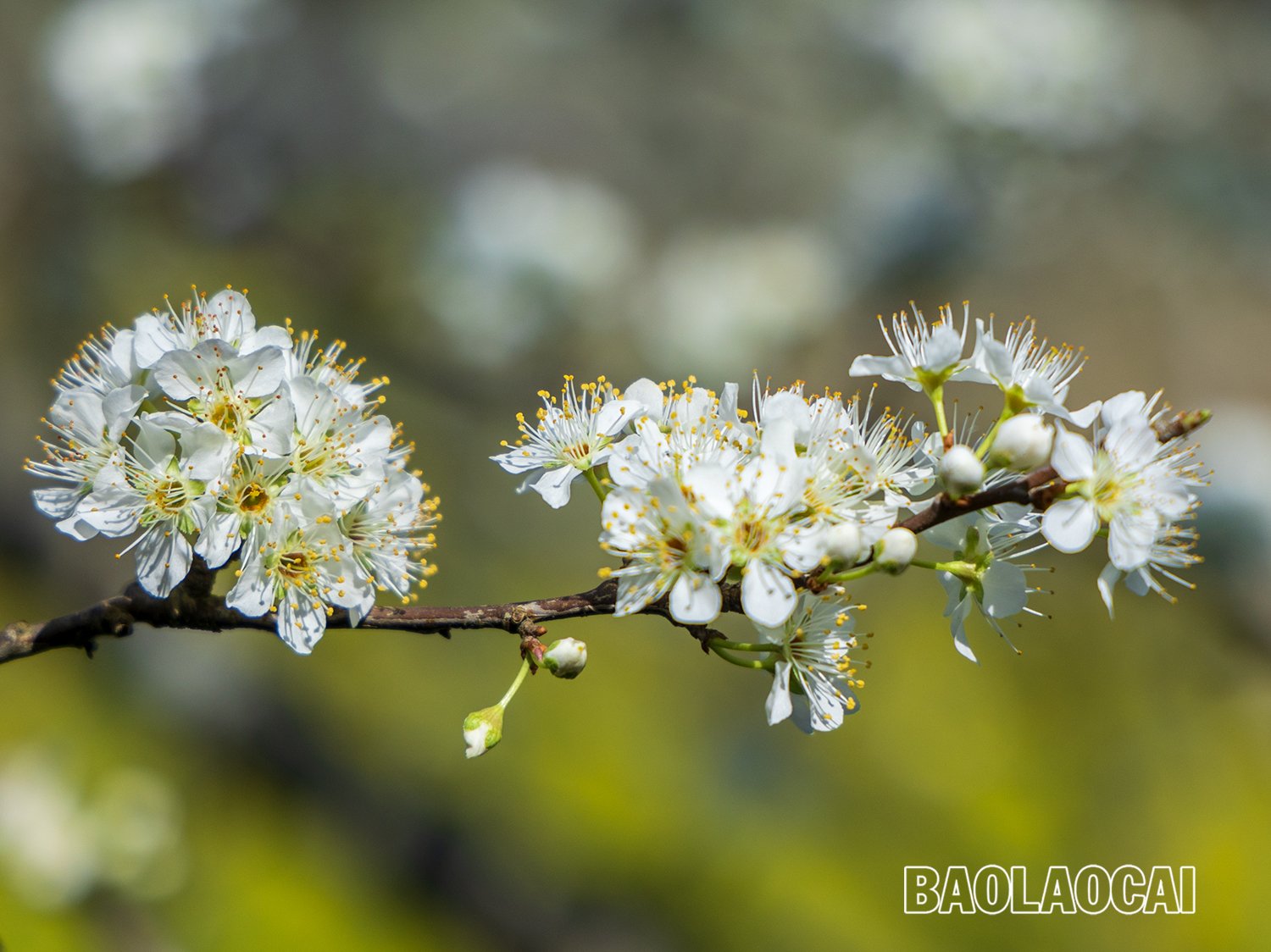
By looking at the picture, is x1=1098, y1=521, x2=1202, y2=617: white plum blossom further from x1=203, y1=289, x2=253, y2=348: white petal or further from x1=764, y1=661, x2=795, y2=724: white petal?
x1=203, y1=289, x2=253, y2=348: white petal

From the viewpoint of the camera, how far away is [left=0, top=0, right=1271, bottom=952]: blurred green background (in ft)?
14.0

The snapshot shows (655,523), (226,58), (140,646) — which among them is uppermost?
(226,58)

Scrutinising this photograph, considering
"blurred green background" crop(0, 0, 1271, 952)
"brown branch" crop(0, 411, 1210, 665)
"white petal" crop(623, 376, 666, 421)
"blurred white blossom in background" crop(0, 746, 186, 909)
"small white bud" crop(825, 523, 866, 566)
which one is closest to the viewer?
"small white bud" crop(825, 523, 866, 566)

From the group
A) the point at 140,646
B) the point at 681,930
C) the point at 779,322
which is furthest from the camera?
the point at 779,322

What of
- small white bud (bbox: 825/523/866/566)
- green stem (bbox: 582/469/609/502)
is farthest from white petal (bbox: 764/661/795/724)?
green stem (bbox: 582/469/609/502)

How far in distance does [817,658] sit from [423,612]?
0.53m

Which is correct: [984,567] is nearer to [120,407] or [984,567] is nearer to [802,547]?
[802,547]

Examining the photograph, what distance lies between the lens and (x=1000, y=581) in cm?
135

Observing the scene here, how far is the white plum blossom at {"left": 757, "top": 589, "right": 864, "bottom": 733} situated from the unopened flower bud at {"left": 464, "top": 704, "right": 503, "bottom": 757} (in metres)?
0.36

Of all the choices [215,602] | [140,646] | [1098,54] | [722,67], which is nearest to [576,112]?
[722,67]

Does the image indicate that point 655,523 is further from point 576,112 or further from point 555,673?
point 576,112

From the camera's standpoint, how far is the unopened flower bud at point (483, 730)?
1.30 m

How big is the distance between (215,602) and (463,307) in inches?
137

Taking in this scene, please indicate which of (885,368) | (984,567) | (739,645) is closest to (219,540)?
(739,645)
